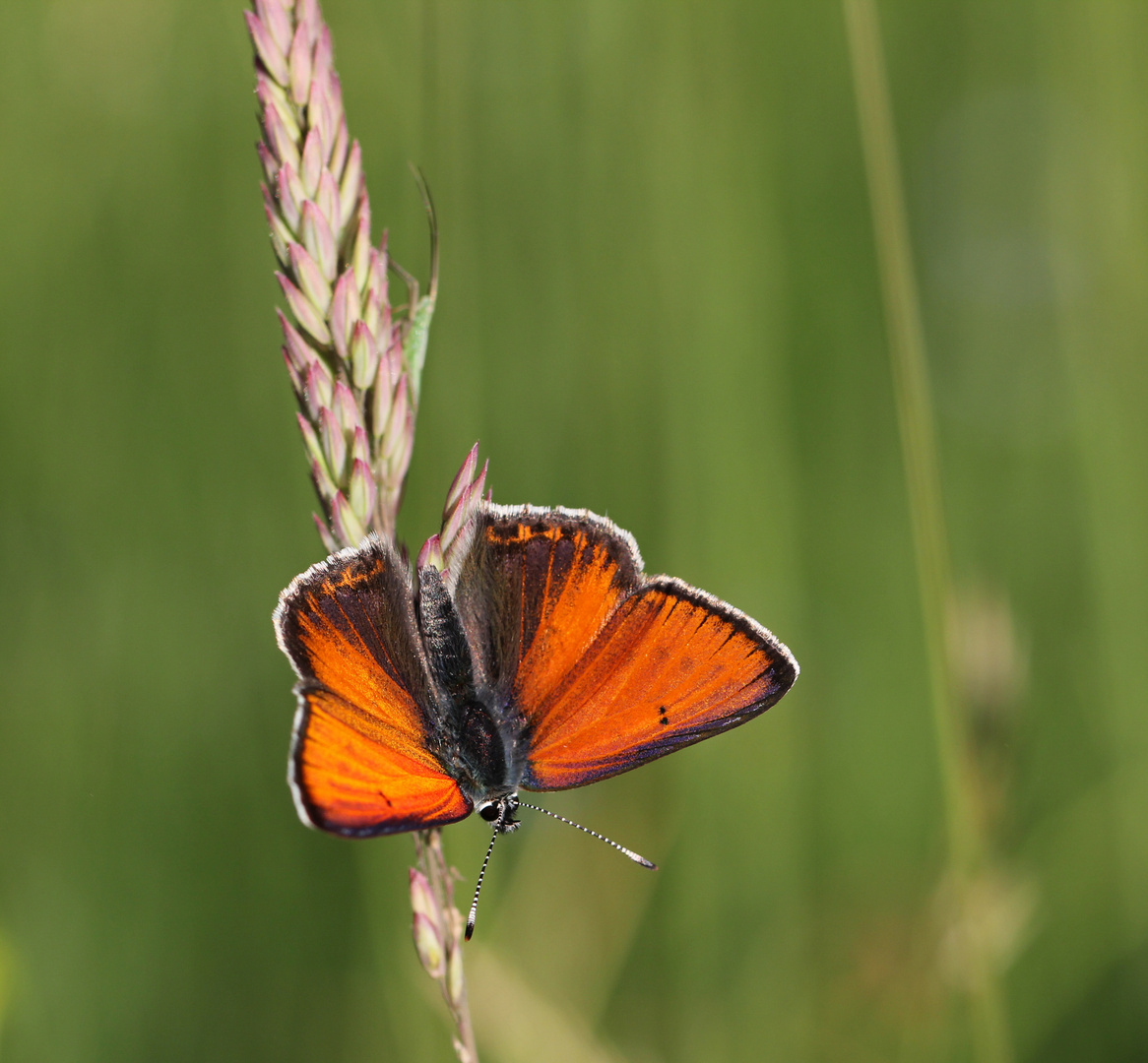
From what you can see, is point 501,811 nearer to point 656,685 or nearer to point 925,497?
point 656,685

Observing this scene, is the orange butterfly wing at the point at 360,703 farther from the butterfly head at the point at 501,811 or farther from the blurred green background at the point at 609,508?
the blurred green background at the point at 609,508

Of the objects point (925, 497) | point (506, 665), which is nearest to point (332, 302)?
point (506, 665)

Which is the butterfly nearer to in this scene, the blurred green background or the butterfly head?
the butterfly head

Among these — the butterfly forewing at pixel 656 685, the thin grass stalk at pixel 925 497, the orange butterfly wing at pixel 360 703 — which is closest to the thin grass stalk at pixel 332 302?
the orange butterfly wing at pixel 360 703

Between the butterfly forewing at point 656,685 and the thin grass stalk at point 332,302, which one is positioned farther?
the butterfly forewing at point 656,685

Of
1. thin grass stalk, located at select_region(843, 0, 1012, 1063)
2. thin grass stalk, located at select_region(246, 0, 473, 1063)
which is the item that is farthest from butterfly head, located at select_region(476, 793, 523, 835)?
thin grass stalk, located at select_region(843, 0, 1012, 1063)

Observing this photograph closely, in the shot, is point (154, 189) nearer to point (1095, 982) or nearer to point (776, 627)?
point (776, 627)

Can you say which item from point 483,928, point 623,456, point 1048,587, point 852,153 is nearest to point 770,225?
point 852,153
